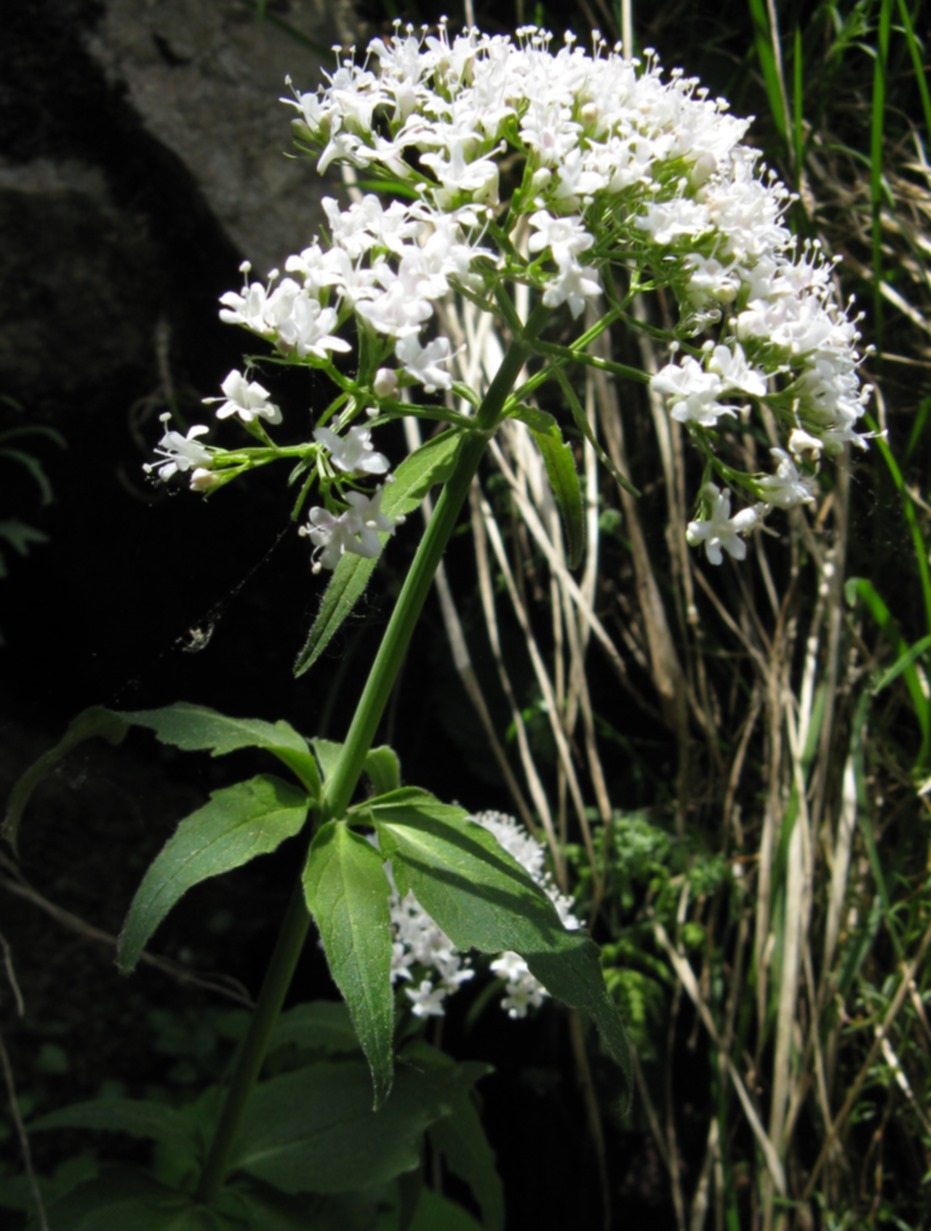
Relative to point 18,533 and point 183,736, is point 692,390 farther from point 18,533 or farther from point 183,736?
point 18,533

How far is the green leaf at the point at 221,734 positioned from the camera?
1303 mm

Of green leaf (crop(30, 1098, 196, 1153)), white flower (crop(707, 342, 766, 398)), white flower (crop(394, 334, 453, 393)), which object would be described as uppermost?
white flower (crop(707, 342, 766, 398))

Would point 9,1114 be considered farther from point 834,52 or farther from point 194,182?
point 834,52

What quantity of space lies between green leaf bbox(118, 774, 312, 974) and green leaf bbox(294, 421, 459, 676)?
164 millimetres

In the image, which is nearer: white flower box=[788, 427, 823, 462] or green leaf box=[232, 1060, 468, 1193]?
white flower box=[788, 427, 823, 462]

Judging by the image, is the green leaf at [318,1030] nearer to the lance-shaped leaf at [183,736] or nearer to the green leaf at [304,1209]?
the green leaf at [304,1209]

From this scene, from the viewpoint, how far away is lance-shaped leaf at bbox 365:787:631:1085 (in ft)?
3.81

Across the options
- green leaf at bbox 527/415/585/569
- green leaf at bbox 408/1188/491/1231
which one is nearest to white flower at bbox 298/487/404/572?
green leaf at bbox 527/415/585/569

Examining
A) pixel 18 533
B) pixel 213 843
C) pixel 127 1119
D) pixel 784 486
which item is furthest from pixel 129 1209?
pixel 18 533

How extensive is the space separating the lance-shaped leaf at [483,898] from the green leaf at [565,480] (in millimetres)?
341

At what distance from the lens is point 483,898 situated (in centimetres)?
122

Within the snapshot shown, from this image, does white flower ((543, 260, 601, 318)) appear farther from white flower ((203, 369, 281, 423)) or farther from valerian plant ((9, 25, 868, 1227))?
white flower ((203, 369, 281, 423))

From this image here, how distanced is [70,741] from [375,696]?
36 centimetres

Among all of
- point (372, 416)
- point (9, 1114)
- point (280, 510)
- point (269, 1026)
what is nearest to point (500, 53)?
point (372, 416)
